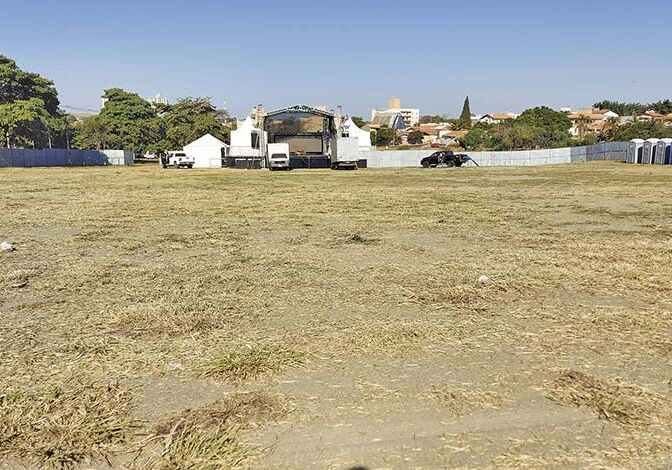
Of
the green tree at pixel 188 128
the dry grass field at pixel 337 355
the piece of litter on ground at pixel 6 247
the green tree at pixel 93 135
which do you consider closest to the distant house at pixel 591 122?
the green tree at pixel 188 128

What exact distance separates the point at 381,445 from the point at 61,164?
62.7 m

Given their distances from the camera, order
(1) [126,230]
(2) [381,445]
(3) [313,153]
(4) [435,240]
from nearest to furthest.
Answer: (2) [381,445] < (4) [435,240] < (1) [126,230] < (3) [313,153]

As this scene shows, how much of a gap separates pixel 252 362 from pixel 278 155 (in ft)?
130

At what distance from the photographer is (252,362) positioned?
3363 mm

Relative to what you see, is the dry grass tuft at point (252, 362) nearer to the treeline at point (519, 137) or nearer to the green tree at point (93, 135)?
the treeline at point (519, 137)

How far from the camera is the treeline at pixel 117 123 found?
66.9 meters

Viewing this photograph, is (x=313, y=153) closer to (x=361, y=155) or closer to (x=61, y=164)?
(x=361, y=155)

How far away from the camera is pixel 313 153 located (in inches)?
1855

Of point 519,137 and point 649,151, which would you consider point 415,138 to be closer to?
point 519,137

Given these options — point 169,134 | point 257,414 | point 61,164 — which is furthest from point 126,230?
point 169,134

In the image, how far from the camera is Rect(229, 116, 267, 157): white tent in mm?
48531

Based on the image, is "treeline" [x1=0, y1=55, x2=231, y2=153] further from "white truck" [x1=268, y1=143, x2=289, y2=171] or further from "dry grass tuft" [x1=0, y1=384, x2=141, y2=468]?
"dry grass tuft" [x1=0, y1=384, x2=141, y2=468]

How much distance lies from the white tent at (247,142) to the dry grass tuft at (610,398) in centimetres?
4462

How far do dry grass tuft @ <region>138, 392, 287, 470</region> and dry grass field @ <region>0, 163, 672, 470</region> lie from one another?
0.01 meters
